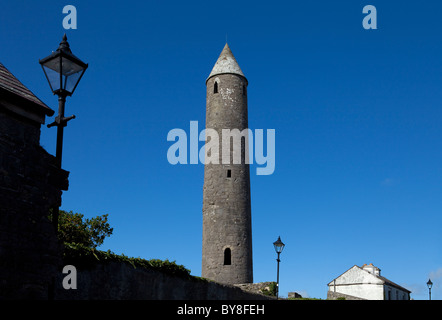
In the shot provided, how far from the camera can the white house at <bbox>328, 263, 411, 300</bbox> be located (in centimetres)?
5109

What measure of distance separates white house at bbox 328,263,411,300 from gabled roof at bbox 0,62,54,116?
4474 centimetres

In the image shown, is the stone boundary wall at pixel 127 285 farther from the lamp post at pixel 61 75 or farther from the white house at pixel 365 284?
the white house at pixel 365 284

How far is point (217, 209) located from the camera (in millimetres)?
31422

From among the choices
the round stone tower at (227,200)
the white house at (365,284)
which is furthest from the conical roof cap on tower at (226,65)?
the white house at (365,284)

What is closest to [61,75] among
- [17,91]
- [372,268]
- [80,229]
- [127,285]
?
[17,91]

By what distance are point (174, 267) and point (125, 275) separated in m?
3.02

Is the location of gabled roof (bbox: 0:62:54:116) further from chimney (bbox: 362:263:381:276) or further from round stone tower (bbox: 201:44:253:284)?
Result: chimney (bbox: 362:263:381:276)

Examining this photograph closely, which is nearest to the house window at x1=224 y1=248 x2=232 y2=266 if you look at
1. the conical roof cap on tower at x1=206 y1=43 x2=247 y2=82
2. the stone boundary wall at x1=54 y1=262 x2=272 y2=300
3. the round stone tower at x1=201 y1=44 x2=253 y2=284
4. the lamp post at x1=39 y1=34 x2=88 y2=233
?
the round stone tower at x1=201 y1=44 x2=253 y2=284

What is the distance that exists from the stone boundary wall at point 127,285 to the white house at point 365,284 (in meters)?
33.5

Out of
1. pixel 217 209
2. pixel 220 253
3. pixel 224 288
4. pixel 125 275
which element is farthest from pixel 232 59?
pixel 125 275

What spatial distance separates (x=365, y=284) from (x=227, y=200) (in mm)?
26753

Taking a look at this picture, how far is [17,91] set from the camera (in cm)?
972

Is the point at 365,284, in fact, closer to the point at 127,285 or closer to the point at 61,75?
the point at 127,285
